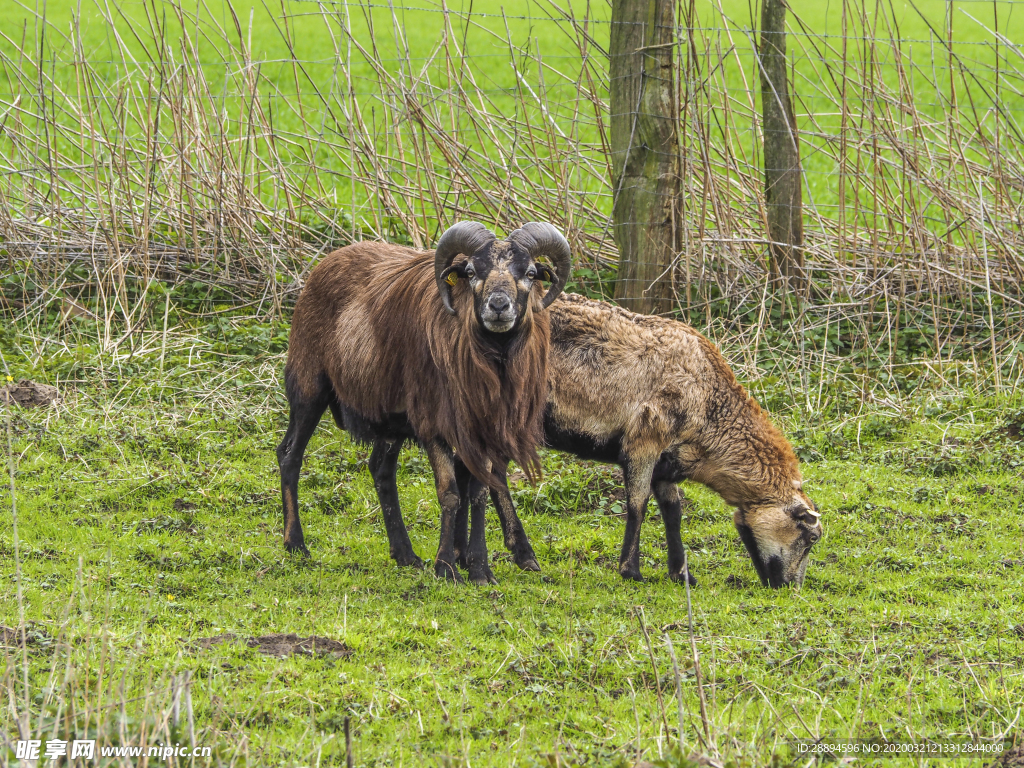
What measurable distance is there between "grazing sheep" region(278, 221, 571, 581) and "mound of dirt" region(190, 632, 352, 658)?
1.32 m

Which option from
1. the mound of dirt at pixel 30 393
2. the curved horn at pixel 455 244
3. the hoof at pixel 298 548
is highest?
the curved horn at pixel 455 244

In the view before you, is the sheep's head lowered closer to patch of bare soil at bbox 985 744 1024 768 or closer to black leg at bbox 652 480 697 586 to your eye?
black leg at bbox 652 480 697 586

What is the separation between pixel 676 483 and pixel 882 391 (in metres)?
3.05

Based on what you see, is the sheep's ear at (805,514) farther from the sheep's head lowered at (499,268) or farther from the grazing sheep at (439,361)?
the sheep's head lowered at (499,268)

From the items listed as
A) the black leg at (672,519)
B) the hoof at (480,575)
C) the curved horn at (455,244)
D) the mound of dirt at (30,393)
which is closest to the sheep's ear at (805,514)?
the black leg at (672,519)

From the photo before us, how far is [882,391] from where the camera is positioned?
30.0 feet

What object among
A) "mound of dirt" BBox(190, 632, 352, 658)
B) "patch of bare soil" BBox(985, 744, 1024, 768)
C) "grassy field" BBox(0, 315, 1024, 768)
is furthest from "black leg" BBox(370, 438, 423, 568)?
"patch of bare soil" BBox(985, 744, 1024, 768)

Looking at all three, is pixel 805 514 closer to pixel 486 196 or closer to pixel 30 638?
pixel 30 638

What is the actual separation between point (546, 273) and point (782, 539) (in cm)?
207

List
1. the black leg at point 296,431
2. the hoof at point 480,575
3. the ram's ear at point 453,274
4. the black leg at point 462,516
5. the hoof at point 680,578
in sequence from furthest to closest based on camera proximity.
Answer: the black leg at point 296,431 < the black leg at point 462,516 < the hoof at point 680,578 < the hoof at point 480,575 < the ram's ear at point 453,274

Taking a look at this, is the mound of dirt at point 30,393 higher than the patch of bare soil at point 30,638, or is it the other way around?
the patch of bare soil at point 30,638

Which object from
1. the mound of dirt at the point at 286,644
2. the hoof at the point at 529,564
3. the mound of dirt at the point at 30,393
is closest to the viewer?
the mound of dirt at the point at 286,644

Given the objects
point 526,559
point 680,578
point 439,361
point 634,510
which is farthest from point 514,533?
point 439,361

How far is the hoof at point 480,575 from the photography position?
243 inches
